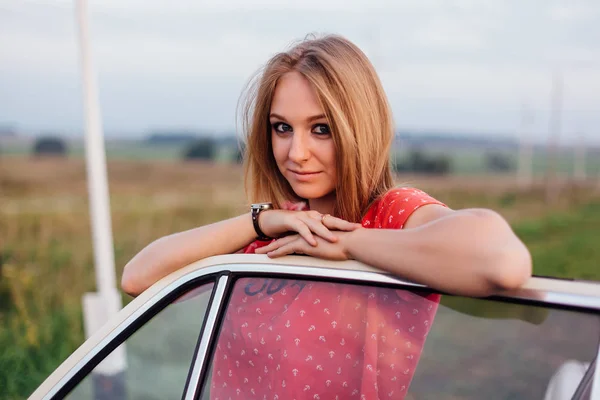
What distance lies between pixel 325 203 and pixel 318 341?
65 centimetres

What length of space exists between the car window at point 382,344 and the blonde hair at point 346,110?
49cm

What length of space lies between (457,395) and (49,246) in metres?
7.43

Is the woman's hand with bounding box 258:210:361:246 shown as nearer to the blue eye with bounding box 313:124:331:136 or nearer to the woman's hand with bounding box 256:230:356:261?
the woman's hand with bounding box 256:230:356:261

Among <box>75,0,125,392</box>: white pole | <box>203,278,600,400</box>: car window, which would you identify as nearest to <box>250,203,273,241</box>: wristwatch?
<box>203,278,600,400</box>: car window

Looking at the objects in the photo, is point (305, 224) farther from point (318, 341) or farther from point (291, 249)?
point (318, 341)

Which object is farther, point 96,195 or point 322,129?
point 96,195

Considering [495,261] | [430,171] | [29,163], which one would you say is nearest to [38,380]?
[495,261]

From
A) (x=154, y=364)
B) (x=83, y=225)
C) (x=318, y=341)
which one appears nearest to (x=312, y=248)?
(x=318, y=341)

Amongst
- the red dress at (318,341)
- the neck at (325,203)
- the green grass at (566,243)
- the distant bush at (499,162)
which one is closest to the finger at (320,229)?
the red dress at (318,341)

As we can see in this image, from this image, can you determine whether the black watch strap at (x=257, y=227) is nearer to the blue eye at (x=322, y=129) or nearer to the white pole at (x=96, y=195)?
the blue eye at (x=322, y=129)

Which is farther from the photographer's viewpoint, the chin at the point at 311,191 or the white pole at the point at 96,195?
the white pole at the point at 96,195

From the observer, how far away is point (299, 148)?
6.47 feet

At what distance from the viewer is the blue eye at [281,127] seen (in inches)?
81.7

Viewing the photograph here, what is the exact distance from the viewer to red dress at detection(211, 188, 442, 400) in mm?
1498
